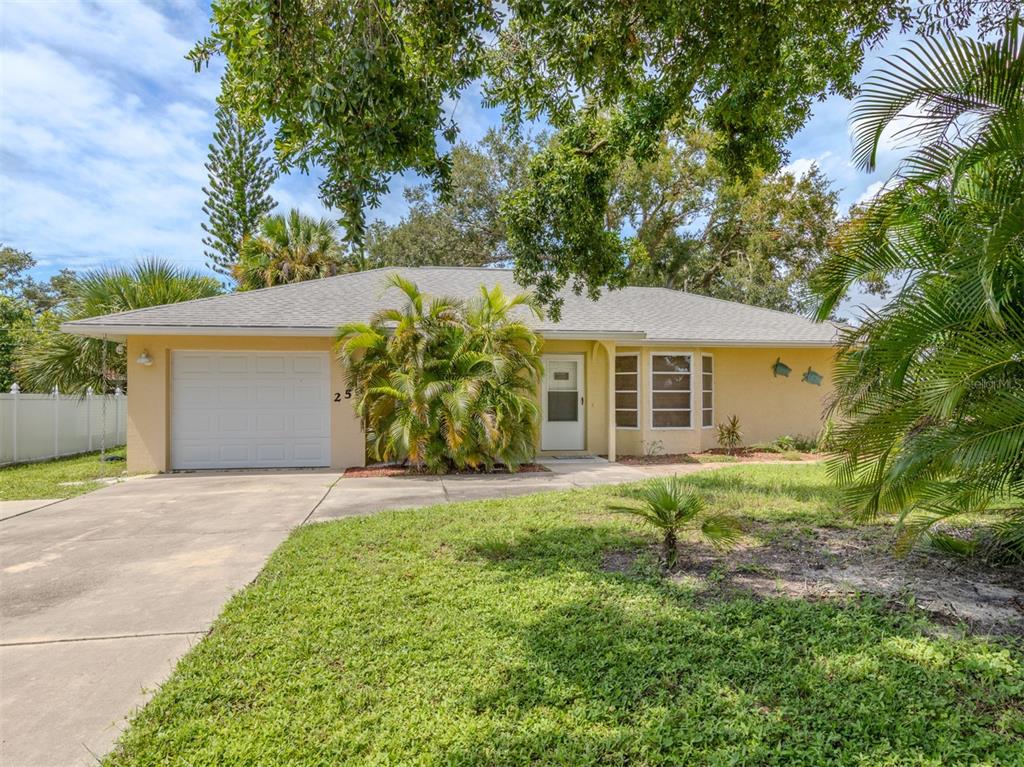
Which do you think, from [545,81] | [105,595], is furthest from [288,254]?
[105,595]

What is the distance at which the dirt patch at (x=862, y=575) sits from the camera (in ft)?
11.7

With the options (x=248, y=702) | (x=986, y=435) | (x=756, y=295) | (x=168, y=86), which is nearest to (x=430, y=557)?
(x=248, y=702)

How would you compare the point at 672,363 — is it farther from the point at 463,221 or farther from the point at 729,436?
the point at 463,221

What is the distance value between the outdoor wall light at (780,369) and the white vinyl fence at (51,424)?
13839 millimetres

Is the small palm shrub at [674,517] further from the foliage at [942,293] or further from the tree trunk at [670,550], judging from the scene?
the foliage at [942,293]

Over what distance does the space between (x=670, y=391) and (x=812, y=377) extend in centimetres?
370

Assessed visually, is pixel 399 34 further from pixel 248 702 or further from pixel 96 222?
pixel 96 222

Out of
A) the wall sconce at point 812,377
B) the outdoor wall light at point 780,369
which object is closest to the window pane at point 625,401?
the outdoor wall light at point 780,369

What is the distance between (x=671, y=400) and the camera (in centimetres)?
1197

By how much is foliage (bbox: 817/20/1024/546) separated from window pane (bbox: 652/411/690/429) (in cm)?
741

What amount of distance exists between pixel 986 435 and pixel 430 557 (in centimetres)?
412

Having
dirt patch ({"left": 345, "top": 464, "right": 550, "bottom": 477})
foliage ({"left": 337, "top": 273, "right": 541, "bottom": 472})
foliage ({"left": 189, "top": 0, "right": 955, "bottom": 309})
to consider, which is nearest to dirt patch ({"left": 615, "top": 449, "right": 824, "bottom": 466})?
dirt patch ({"left": 345, "top": 464, "right": 550, "bottom": 477})

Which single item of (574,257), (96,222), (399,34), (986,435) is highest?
(96,222)

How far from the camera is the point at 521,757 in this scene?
89.3 inches
